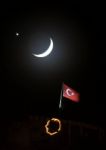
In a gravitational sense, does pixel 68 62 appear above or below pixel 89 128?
above

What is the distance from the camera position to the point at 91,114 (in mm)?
15922

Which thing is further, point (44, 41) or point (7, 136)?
point (7, 136)

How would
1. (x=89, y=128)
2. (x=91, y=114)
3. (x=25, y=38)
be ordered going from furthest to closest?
(x=91, y=114) → (x=89, y=128) → (x=25, y=38)

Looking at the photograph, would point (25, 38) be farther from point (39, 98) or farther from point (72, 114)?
point (72, 114)

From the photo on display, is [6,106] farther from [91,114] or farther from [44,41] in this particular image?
[91,114]

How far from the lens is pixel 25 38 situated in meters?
8.31

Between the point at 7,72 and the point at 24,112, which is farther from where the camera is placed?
the point at 24,112

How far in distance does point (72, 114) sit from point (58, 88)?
1.66 m

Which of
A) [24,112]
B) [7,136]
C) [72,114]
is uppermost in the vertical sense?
[72,114]

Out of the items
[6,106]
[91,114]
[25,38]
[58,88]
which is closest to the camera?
[25,38]

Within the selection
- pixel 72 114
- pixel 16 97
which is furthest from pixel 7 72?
pixel 72 114

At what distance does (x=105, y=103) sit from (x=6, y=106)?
7.69 m

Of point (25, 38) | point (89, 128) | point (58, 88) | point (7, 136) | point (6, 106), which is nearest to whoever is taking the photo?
point (25, 38)

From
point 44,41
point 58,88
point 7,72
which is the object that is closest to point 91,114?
point 58,88
